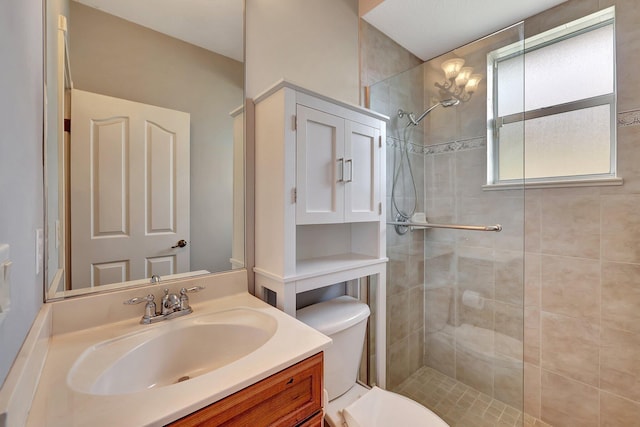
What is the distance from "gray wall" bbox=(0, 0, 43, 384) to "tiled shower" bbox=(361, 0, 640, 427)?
5.05 feet

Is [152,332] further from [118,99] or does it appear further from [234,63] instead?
[234,63]

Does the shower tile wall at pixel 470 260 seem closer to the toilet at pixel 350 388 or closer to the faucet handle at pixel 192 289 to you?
the toilet at pixel 350 388

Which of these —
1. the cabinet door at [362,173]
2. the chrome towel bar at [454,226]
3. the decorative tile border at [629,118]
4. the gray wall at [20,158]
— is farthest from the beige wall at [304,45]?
the decorative tile border at [629,118]

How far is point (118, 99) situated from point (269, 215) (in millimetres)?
680

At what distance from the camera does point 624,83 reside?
139 cm

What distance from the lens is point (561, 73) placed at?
5.38ft

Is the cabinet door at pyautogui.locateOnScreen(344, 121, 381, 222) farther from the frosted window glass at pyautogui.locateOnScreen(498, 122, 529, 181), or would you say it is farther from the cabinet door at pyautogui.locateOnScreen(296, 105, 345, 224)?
the frosted window glass at pyautogui.locateOnScreen(498, 122, 529, 181)

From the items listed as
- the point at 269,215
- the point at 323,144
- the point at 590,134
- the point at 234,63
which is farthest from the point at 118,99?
the point at 590,134

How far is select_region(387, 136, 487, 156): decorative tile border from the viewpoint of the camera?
64.6 inches

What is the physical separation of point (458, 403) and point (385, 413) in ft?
2.67

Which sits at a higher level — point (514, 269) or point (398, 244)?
point (398, 244)

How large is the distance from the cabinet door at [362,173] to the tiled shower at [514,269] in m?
0.37

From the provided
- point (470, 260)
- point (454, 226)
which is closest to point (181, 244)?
point (454, 226)

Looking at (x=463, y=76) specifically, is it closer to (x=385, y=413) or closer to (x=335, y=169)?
(x=335, y=169)
